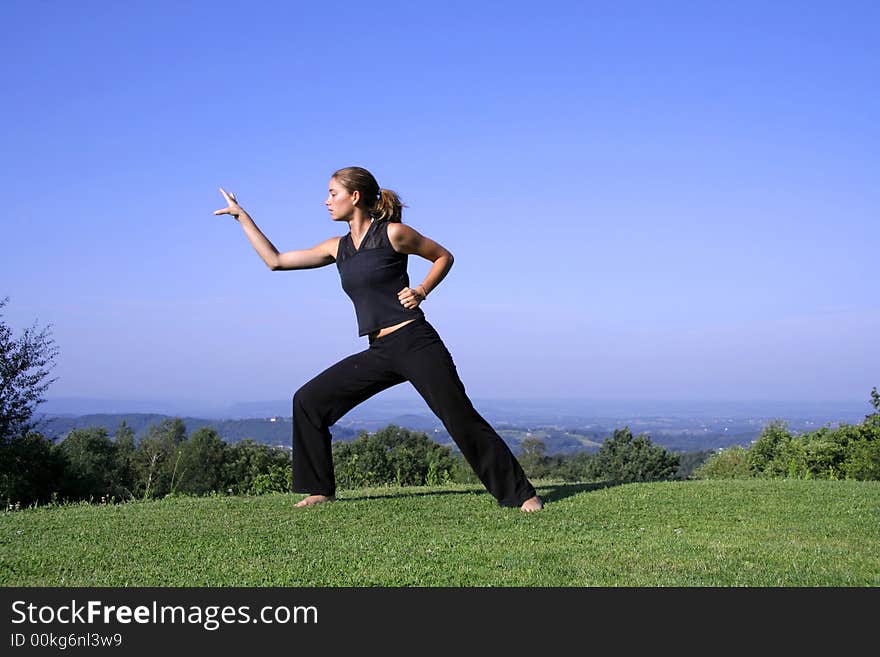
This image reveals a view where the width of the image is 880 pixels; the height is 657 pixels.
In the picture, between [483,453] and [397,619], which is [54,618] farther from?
[483,453]

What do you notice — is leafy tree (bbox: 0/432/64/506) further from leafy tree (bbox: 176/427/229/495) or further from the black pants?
leafy tree (bbox: 176/427/229/495)

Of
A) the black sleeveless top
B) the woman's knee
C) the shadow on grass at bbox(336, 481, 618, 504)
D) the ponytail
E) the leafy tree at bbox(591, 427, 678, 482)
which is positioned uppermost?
the ponytail

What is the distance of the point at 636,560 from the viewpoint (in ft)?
16.0

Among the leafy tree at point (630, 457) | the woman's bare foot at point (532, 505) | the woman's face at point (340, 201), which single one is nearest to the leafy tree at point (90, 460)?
the leafy tree at point (630, 457)

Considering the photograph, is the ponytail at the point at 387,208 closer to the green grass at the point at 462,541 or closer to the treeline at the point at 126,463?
the green grass at the point at 462,541

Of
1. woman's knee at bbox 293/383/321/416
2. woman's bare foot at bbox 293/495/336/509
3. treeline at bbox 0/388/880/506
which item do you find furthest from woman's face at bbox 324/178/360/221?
treeline at bbox 0/388/880/506

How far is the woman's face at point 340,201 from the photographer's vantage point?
23.1ft

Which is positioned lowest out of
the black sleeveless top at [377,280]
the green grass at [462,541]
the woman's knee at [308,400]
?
the green grass at [462,541]

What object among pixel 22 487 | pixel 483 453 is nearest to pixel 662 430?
pixel 22 487

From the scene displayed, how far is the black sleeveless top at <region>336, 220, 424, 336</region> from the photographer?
6.89 meters

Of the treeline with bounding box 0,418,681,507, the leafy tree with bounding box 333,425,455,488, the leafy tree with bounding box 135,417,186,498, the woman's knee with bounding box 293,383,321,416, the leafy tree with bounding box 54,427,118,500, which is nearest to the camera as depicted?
the woman's knee with bounding box 293,383,321,416

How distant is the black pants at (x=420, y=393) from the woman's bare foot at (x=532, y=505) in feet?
0.13

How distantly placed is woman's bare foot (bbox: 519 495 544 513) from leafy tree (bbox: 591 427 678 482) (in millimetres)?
43672

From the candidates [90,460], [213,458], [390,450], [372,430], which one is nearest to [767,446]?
[390,450]
